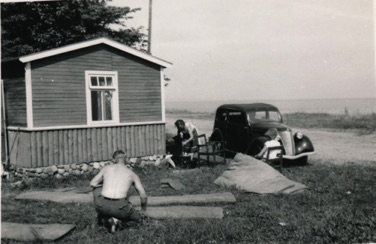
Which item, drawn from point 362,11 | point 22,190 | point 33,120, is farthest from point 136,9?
point 362,11

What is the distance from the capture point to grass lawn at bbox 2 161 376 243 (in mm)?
5090

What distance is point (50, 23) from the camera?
17.8 meters

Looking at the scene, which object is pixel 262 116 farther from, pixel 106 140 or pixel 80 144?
pixel 80 144

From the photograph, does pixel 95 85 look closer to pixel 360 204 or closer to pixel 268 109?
pixel 268 109

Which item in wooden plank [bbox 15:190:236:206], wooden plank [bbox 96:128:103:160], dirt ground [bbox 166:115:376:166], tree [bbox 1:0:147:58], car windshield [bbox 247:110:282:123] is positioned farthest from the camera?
tree [bbox 1:0:147:58]

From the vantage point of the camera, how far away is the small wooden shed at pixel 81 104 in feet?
31.4

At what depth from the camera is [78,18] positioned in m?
19.2

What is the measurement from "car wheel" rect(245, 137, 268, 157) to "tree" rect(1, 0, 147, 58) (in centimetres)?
1132

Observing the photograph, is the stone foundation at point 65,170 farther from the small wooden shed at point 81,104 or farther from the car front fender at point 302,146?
the car front fender at point 302,146

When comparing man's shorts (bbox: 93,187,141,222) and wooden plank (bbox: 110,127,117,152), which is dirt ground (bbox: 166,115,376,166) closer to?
wooden plank (bbox: 110,127,117,152)

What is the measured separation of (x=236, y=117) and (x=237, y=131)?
456mm

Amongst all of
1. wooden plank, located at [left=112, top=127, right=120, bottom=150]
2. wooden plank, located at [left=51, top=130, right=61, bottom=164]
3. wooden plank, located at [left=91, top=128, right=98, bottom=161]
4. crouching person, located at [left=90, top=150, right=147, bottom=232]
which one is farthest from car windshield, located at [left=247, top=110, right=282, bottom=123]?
crouching person, located at [left=90, top=150, right=147, bottom=232]

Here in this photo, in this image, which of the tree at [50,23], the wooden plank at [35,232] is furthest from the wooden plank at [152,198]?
the tree at [50,23]

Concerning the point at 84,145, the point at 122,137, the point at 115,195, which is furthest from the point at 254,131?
the point at 115,195
